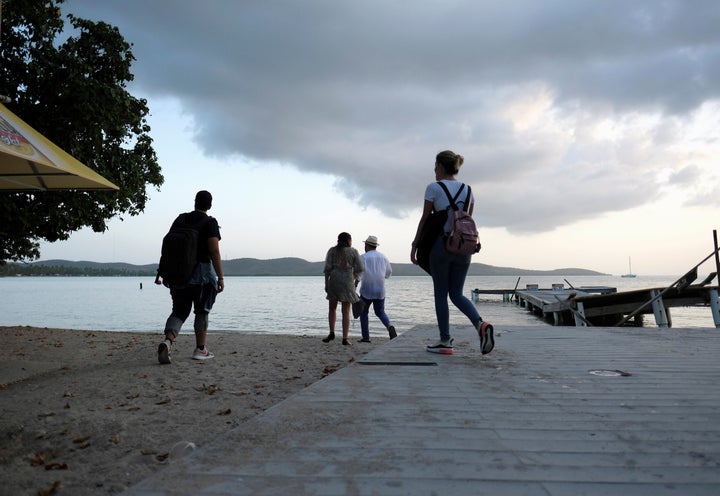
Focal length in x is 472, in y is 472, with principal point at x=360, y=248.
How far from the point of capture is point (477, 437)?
2180mm

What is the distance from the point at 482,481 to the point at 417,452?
0.35 metres

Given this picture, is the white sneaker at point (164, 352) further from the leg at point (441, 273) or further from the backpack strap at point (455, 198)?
the backpack strap at point (455, 198)

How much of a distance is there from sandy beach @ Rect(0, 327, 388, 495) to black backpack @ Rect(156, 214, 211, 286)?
129cm

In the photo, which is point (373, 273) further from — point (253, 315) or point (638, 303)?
point (253, 315)

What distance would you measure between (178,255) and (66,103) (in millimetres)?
6037

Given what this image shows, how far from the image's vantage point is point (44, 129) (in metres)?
9.68

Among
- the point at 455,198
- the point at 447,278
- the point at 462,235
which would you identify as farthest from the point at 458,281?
the point at 455,198

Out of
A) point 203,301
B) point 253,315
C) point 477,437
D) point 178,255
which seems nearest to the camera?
point 477,437

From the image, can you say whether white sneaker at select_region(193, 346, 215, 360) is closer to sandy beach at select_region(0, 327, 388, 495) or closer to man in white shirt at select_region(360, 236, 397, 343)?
sandy beach at select_region(0, 327, 388, 495)

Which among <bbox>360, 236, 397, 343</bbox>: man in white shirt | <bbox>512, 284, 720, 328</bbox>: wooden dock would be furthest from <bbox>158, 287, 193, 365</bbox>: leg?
<bbox>512, 284, 720, 328</bbox>: wooden dock

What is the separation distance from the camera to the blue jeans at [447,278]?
4801 millimetres

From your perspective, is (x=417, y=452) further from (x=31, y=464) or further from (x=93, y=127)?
(x=93, y=127)

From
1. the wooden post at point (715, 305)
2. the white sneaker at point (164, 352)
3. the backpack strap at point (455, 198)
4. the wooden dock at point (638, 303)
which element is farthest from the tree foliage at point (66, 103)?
the wooden post at point (715, 305)

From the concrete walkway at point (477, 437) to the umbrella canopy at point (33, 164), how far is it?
4.00 m
